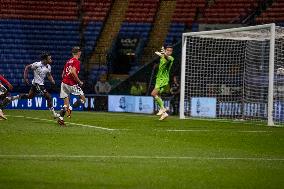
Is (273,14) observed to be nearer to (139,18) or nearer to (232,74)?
(139,18)

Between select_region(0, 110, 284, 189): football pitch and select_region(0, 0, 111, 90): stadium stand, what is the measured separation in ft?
54.9

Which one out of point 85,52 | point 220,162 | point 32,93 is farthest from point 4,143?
point 85,52

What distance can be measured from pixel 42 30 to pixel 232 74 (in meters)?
13.7

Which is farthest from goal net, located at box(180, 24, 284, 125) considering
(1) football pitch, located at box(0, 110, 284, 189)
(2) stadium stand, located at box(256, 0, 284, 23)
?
(2) stadium stand, located at box(256, 0, 284, 23)

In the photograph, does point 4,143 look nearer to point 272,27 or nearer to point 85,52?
point 272,27

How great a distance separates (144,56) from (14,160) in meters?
25.6

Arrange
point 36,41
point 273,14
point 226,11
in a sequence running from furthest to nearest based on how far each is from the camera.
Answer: point 226,11 < point 273,14 < point 36,41

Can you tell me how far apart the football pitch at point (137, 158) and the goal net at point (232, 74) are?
5.15 meters

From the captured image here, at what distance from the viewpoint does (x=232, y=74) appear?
24250mm

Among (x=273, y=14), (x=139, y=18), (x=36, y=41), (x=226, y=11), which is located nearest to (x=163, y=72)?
(x=36, y=41)

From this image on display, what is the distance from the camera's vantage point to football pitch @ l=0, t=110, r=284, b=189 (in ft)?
28.2

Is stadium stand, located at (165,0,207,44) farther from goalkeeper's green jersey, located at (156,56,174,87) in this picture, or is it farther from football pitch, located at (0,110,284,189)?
football pitch, located at (0,110,284,189)

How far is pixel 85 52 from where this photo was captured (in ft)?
114

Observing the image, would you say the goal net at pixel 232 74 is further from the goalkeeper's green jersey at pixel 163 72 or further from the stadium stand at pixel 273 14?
the stadium stand at pixel 273 14
